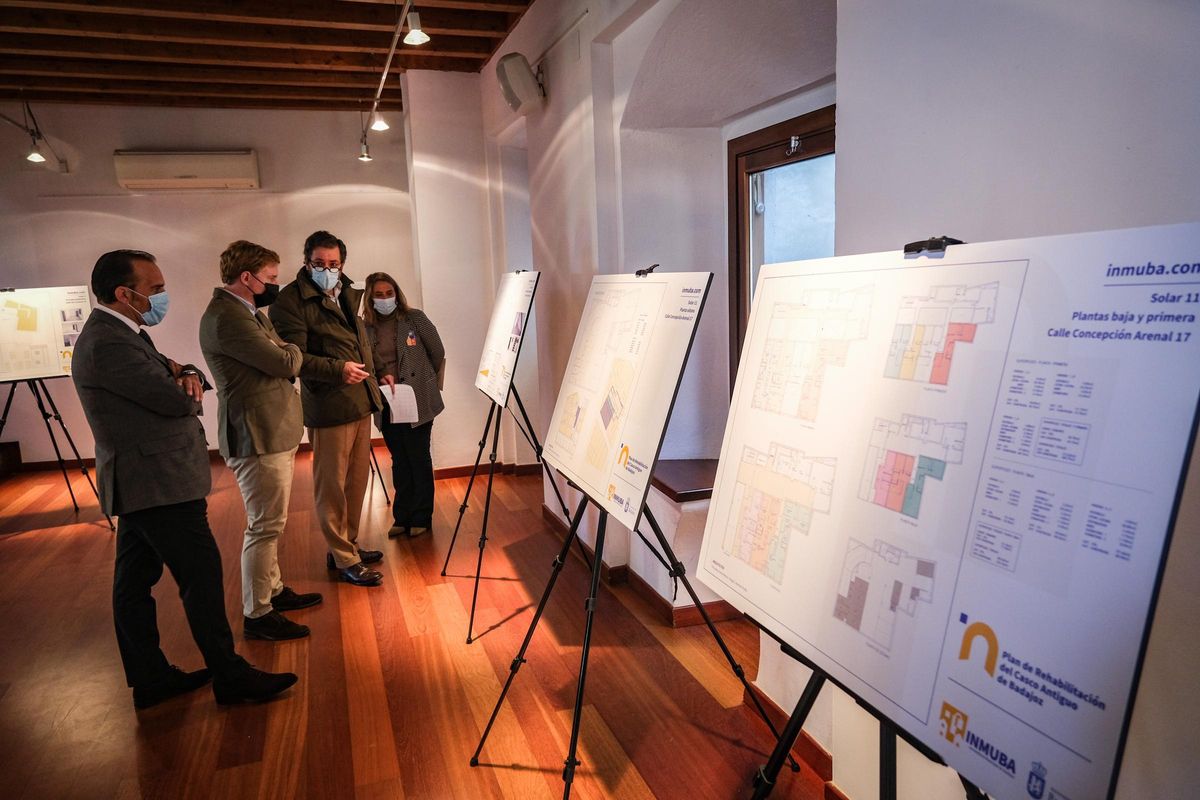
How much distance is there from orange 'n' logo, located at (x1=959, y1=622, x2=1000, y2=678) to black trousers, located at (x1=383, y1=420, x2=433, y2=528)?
3519 mm

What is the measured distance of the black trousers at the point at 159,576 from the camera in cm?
244

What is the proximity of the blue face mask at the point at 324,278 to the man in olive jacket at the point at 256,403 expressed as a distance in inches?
9.7

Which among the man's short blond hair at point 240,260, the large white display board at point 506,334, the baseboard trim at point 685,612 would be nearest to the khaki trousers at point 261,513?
the man's short blond hair at point 240,260

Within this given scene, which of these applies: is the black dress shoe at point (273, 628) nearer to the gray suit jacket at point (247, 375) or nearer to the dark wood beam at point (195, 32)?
the gray suit jacket at point (247, 375)

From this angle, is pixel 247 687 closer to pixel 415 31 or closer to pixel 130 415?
pixel 130 415

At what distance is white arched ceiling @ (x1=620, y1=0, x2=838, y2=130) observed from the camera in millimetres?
2598

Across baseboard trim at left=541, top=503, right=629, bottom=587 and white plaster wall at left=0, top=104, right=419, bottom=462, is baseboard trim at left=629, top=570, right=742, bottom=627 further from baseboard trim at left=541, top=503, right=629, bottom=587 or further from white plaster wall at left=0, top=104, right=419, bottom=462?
white plaster wall at left=0, top=104, right=419, bottom=462

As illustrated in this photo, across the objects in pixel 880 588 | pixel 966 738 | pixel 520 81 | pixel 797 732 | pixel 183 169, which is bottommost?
pixel 797 732

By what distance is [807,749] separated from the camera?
2260 mm

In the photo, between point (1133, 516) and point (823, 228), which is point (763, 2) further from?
point (1133, 516)

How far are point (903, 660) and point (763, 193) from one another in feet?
8.36

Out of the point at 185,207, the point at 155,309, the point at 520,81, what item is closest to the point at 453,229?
the point at 520,81

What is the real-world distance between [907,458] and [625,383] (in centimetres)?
100

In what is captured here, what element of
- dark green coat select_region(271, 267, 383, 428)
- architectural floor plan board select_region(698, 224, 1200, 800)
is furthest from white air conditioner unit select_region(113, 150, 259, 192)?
architectural floor plan board select_region(698, 224, 1200, 800)
